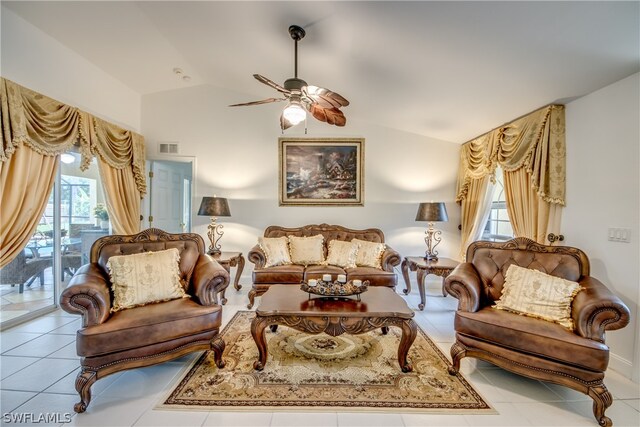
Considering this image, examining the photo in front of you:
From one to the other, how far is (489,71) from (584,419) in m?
2.81

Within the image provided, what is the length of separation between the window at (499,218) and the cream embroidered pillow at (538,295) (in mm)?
1628

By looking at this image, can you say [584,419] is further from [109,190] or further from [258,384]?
[109,190]

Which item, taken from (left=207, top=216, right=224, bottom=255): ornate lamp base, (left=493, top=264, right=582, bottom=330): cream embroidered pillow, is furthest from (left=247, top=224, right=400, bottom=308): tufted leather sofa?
(left=493, top=264, right=582, bottom=330): cream embroidered pillow

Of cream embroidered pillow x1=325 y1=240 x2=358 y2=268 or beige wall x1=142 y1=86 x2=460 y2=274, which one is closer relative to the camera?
cream embroidered pillow x1=325 y1=240 x2=358 y2=268

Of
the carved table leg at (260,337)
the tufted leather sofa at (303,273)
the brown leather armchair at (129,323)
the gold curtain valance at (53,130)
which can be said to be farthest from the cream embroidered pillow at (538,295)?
the gold curtain valance at (53,130)

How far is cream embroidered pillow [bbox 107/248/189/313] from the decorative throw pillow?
2.29 meters

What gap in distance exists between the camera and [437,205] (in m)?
3.99

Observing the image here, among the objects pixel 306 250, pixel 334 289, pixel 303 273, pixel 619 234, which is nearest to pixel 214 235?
pixel 306 250

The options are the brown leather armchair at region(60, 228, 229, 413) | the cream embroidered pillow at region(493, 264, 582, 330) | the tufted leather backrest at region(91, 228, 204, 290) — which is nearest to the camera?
the brown leather armchair at region(60, 228, 229, 413)

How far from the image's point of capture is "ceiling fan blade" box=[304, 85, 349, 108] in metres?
2.30

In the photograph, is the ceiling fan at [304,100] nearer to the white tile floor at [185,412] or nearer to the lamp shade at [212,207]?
the lamp shade at [212,207]

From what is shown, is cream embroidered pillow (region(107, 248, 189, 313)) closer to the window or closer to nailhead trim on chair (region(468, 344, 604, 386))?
nailhead trim on chair (region(468, 344, 604, 386))

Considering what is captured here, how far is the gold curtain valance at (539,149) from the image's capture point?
2848 mm

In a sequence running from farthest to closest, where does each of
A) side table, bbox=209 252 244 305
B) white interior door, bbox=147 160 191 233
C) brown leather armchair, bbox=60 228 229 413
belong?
white interior door, bbox=147 160 191 233 → side table, bbox=209 252 244 305 → brown leather armchair, bbox=60 228 229 413
